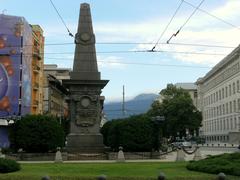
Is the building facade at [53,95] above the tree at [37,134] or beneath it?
above

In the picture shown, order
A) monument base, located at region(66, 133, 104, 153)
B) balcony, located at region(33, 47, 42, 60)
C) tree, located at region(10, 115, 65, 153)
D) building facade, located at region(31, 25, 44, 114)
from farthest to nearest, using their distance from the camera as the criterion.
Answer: building facade, located at region(31, 25, 44, 114)
balcony, located at region(33, 47, 42, 60)
tree, located at region(10, 115, 65, 153)
monument base, located at region(66, 133, 104, 153)

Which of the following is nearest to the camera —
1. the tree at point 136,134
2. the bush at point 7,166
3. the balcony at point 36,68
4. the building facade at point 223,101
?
the bush at point 7,166

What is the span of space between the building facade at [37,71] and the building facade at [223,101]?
41.4m

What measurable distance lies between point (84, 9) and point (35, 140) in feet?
34.1

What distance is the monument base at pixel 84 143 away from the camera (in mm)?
36812

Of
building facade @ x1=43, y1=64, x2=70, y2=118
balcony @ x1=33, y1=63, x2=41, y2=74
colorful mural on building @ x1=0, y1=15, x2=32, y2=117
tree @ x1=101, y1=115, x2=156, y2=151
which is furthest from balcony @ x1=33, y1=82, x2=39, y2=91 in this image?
tree @ x1=101, y1=115, x2=156, y2=151

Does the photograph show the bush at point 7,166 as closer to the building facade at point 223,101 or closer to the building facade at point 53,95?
the building facade at point 53,95

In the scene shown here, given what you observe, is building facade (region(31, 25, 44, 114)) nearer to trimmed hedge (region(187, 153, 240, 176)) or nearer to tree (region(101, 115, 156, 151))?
Result: tree (region(101, 115, 156, 151))

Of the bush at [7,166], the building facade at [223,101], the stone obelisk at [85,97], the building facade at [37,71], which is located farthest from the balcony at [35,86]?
the bush at [7,166]

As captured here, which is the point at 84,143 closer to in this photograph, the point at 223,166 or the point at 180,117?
the point at 223,166

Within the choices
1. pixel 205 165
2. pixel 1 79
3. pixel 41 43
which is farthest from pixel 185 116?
pixel 205 165

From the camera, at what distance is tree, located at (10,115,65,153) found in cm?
3725

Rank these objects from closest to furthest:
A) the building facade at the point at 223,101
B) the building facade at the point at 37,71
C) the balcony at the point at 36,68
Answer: the building facade at the point at 37,71
the balcony at the point at 36,68
the building facade at the point at 223,101

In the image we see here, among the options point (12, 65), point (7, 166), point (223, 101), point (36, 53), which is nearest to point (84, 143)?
point (7, 166)
